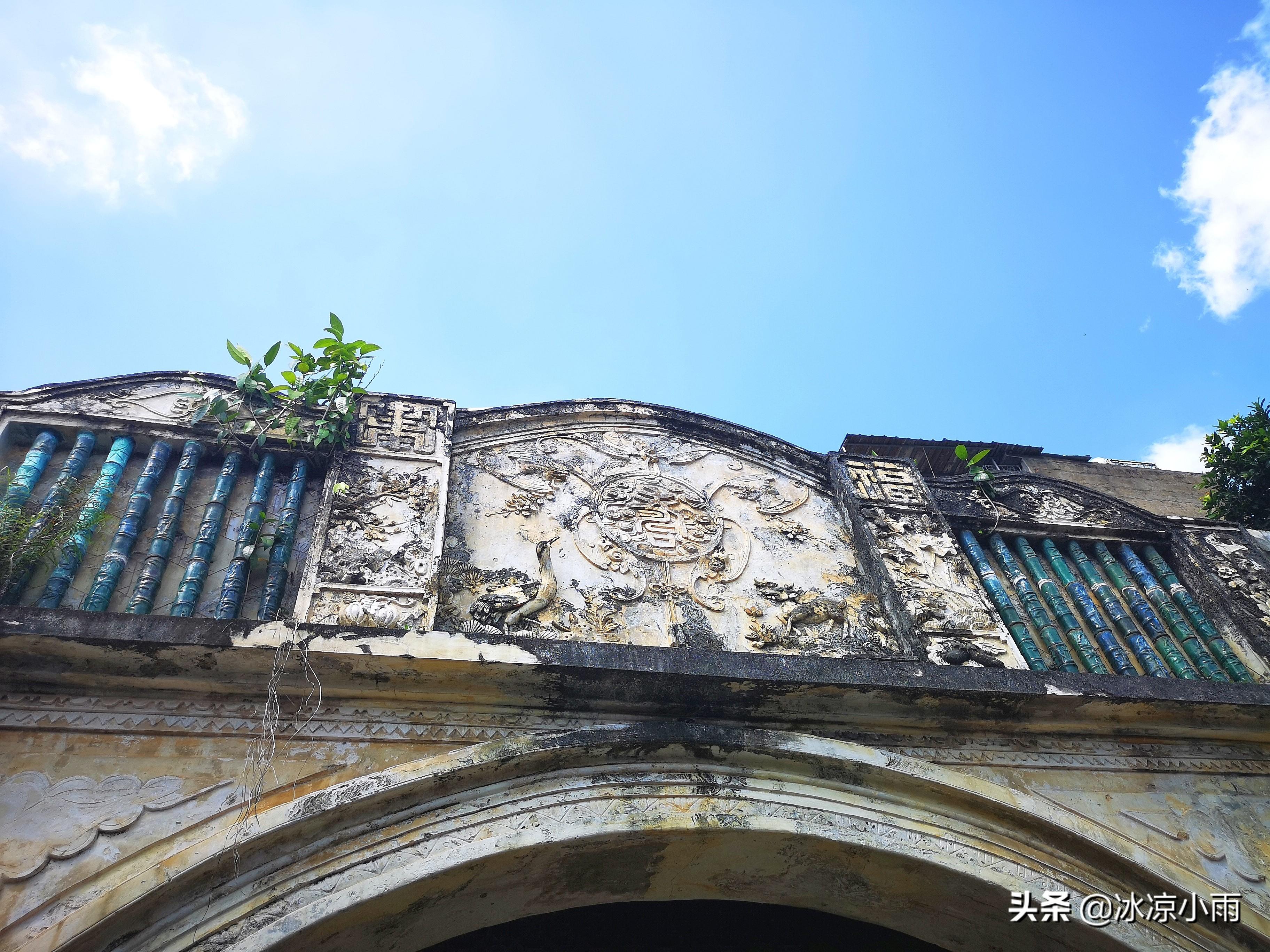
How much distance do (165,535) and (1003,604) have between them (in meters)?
4.19

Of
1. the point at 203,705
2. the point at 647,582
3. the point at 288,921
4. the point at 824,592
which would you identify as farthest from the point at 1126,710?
the point at 203,705

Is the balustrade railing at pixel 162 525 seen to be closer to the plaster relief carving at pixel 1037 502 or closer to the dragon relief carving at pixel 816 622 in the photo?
the dragon relief carving at pixel 816 622

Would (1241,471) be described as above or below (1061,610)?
Result: above

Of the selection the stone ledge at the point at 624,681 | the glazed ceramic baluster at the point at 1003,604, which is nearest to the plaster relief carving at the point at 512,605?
the stone ledge at the point at 624,681

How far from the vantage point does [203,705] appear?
3.26 metres

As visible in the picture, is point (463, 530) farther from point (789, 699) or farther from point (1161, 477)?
point (1161, 477)

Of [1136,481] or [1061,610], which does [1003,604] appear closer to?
[1061,610]

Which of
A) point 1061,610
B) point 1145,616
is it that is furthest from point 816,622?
point 1145,616

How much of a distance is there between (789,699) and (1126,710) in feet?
5.40

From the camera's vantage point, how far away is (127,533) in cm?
384

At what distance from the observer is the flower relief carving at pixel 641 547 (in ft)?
13.8

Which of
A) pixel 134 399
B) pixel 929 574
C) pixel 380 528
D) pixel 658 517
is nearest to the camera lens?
pixel 380 528

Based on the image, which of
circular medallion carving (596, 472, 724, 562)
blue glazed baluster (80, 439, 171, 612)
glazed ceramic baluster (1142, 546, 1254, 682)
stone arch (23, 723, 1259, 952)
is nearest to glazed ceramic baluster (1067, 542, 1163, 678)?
glazed ceramic baluster (1142, 546, 1254, 682)

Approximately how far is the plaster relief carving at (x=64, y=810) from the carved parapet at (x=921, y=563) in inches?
126
